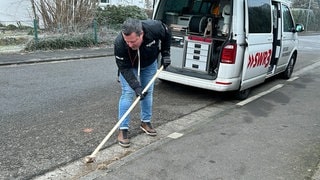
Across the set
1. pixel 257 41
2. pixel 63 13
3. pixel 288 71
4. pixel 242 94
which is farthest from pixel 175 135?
pixel 63 13

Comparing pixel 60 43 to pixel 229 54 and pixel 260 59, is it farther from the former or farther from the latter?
pixel 229 54

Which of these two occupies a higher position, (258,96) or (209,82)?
(209,82)

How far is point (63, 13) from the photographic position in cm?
1416

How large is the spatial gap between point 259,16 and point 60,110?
3.97 metres

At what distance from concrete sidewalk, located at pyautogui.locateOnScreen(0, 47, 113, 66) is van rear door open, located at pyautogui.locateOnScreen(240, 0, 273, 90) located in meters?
6.18

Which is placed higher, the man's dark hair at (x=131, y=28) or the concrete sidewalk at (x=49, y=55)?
the man's dark hair at (x=131, y=28)

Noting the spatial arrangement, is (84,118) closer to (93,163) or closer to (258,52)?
(93,163)

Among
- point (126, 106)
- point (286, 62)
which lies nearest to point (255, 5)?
point (286, 62)

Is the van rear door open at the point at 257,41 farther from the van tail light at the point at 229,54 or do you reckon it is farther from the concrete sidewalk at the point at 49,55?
the concrete sidewalk at the point at 49,55

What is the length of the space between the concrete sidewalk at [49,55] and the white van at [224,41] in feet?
15.0

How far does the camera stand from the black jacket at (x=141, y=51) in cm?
414

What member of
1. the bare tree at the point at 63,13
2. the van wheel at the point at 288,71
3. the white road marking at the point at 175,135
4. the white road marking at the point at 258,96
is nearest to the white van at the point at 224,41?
the white road marking at the point at 258,96

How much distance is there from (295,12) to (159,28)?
36307mm

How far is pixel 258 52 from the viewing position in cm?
677
